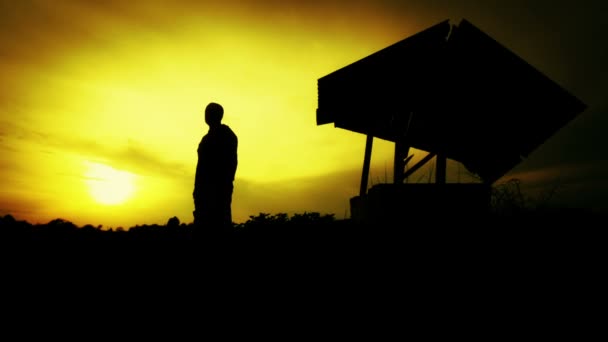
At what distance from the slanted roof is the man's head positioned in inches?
87.5

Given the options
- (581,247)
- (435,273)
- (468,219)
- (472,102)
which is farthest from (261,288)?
(472,102)

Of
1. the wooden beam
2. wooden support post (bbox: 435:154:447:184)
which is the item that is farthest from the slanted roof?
the wooden beam

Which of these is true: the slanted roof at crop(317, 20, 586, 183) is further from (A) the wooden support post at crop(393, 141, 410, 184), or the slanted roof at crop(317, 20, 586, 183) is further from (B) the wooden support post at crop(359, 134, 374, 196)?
(B) the wooden support post at crop(359, 134, 374, 196)

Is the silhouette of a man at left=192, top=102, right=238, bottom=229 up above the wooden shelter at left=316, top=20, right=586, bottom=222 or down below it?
below

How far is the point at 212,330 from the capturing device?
311cm

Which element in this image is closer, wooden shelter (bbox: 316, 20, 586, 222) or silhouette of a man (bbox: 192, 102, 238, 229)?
silhouette of a man (bbox: 192, 102, 238, 229)

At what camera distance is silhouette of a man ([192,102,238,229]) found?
15.0 feet

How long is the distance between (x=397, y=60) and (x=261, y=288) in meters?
4.32

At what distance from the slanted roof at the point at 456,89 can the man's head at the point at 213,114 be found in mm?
2222

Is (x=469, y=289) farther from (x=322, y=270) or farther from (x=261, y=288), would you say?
(x=261, y=288)

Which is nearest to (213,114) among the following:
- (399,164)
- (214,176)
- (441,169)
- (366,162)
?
(214,176)

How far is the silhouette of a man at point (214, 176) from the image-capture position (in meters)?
4.57

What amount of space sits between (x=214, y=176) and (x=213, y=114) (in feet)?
3.10

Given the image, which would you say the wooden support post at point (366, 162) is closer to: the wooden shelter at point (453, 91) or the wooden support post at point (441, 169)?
Answer: the wooden shelter at point (453, 91)
